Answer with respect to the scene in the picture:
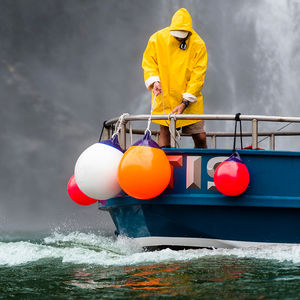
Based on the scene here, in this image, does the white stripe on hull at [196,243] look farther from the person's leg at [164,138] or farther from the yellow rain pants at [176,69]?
the yellow rain pants at [176,69]

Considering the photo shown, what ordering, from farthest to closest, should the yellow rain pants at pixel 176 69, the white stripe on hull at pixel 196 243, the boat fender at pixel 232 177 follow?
the yellow rain pants at pixel 176 69, the white stripe on hull at pixel 196 243, the boat fender at pixel 232 177

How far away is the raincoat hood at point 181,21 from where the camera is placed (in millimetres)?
6168

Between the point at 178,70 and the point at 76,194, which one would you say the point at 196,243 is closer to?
the point at 76,194

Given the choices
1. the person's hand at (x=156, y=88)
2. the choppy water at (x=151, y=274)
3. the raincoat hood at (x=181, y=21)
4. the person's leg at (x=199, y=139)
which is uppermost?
the raincoat hood at (x=181, y=21)

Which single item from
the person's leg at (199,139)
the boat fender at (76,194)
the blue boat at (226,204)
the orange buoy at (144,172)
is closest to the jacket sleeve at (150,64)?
the person's leg at (199,139)

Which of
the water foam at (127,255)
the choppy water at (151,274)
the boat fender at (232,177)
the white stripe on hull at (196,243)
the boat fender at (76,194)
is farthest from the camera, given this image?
the boat fender at (76,194)

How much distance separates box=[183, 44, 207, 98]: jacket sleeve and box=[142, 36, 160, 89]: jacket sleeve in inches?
17.7

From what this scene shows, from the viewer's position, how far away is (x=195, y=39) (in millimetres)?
6355

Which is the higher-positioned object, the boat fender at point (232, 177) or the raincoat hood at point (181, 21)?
the raincoat hood at point (181, 21)

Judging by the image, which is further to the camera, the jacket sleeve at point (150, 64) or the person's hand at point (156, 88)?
the jacket sleeve at point (150, 64)

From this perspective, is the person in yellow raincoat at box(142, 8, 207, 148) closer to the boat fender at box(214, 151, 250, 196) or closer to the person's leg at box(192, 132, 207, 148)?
the person's leg at box(192, 132, 207, 148)

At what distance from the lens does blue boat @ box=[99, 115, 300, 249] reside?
554 cm

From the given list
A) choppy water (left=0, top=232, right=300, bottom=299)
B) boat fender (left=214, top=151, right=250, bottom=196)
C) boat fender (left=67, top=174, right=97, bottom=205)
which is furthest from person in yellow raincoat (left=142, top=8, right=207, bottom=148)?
choppy water (left=0, top=232, right=300, bottom=299)

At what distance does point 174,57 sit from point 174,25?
1.31 feet
